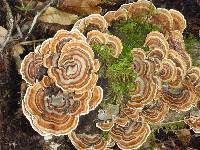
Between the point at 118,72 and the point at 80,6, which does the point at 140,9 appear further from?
the point at 80,6

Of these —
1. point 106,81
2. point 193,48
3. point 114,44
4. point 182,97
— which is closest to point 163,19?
point 193,48

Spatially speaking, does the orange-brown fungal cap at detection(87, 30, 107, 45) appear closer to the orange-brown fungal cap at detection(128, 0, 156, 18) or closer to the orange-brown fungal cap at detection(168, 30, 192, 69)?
the orange-brown fungal cap at detection(128, 0, 156, 18)

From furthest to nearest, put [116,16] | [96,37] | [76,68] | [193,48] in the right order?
[193,48], [116,16], [96,37], [76,68]

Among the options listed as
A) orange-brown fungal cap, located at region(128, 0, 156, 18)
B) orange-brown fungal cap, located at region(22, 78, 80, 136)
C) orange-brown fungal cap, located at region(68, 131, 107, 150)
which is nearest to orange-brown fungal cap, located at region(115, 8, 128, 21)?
orange-brown fungal cap, located at region(128, 0, 156, 18)

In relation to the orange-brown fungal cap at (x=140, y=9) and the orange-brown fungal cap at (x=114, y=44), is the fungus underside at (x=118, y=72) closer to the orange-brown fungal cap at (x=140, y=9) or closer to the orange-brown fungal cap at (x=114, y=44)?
the orange-brown fungal cap at (x=114, y=44)

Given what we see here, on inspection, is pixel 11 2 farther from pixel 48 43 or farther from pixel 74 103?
pixel 74 103

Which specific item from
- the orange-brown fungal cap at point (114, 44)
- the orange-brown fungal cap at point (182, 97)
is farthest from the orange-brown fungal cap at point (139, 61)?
the orange-brown fungal cap at point (182, 97)
